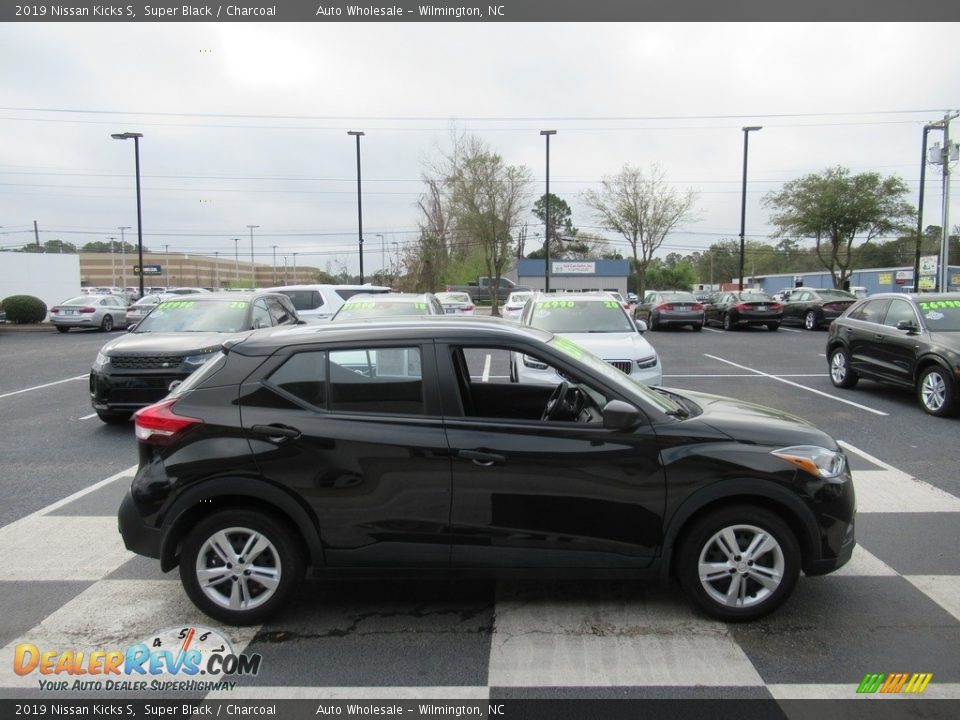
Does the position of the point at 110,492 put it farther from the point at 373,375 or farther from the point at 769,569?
the point at 769,569

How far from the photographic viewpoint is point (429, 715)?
2.93 meters

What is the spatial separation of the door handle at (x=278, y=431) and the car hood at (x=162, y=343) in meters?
4.94

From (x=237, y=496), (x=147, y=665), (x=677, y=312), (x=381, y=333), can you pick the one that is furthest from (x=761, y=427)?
(x=677, y=312)

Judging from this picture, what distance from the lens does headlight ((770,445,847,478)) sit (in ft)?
12.0

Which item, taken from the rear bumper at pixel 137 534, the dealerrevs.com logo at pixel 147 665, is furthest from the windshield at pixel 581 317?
the dealerrevs.com logo at pixel 147 665

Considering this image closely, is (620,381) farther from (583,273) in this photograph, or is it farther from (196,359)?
(583,273)

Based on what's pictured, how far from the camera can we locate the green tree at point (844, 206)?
34281mm

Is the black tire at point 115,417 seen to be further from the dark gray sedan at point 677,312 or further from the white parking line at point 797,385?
the dark gray sedan at point 677,312

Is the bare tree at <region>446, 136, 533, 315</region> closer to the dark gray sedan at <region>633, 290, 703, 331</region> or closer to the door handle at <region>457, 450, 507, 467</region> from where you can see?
the dark gray sedan at <region>633, 290, 703, 331</region>

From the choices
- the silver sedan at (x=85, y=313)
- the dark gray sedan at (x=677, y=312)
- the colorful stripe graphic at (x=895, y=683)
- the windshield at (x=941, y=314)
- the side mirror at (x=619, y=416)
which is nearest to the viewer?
the colorful stripe graphic at (x=895, y=683)

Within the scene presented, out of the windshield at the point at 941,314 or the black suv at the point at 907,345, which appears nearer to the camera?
the black suv at the point at 907,345

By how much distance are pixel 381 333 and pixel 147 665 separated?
2059 millimetres

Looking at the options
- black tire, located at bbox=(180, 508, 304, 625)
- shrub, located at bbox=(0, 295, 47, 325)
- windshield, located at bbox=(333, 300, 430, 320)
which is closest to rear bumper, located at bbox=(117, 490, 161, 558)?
black tire, located at bbox=(180, 508, 304, 625)

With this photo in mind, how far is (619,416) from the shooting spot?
3.56 meters
